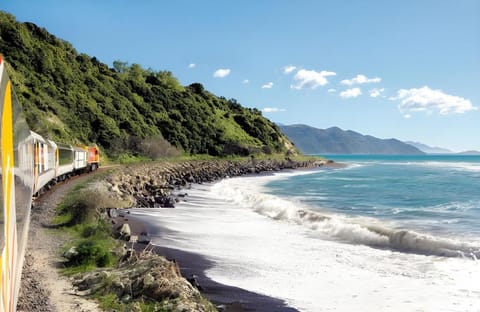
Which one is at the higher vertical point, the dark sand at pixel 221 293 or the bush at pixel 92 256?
the bush at pixel 92 256

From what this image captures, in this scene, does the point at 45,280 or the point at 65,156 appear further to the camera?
the point at 65,156

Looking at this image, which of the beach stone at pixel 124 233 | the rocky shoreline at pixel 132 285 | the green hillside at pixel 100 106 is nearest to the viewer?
the rocky shoreline at pixel 132 285

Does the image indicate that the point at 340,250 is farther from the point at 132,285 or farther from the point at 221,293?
the point at 132,285

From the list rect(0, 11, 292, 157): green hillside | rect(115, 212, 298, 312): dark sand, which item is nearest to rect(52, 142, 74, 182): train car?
rect(0, 11, 292, 157): green hillside

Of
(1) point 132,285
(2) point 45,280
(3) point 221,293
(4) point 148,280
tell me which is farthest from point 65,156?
(4) point 148,280

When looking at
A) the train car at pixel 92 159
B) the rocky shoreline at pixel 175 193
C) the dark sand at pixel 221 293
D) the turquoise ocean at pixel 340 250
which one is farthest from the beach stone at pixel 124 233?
the train car at pixel 92 159

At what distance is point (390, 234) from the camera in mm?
18406

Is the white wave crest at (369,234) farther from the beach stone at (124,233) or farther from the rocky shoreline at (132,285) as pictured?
the beach stone at (124,233)

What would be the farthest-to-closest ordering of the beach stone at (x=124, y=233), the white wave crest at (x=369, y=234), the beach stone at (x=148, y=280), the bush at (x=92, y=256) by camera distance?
the white wave crest at (x=369, y=234), the beach stone at (x=124, y=233), the bush at (x=92, y=256), the beach stone at (x=148, y=280)

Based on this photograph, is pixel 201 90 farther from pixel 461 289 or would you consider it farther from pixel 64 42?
pixel 461 289

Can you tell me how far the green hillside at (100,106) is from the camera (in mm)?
54944

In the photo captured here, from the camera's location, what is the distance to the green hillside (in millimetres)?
54944

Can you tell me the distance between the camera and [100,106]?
66.8 m

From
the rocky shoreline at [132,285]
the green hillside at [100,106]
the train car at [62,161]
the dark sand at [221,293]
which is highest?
the green hillside at [100,106]
